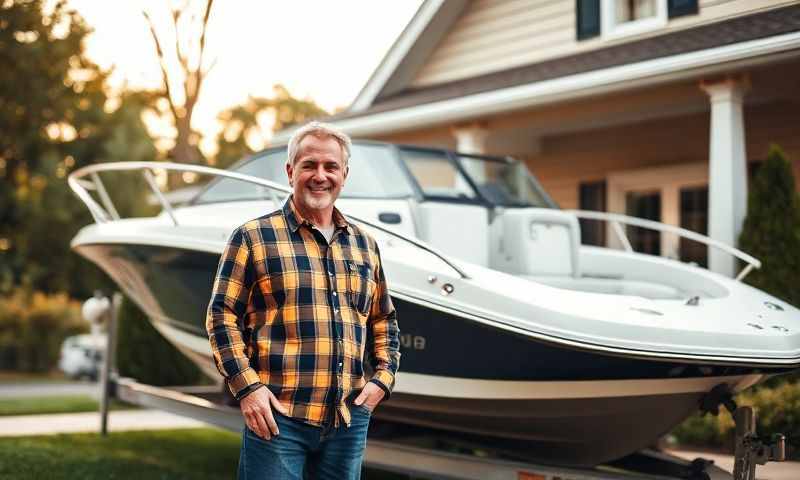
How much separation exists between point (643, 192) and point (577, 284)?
202 inches

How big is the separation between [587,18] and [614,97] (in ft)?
4.87

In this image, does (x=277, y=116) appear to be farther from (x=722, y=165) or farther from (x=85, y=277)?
(x=722, y=165)

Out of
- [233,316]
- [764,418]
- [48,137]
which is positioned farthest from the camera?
[48,137]

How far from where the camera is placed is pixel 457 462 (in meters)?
3.86

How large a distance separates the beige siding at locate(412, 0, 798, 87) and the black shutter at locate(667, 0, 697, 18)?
0.06 metres

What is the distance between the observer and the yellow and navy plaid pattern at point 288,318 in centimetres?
226

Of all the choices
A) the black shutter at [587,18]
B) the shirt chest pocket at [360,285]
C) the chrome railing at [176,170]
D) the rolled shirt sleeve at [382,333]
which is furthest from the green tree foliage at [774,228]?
the shirt chest pocket at [360,285]

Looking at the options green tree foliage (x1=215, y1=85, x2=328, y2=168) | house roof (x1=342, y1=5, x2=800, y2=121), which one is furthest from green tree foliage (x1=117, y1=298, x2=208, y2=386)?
green tree foliage (x1=215, y1=85, x2=328, y2=168)

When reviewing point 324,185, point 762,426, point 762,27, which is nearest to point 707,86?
point 762,27

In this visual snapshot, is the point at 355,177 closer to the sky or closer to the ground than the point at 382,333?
closer to the sky

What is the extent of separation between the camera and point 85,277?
21391 millimetres

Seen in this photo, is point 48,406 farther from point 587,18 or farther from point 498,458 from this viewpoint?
point 587,18

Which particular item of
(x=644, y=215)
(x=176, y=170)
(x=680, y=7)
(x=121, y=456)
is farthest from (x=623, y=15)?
(x=121, y=456)

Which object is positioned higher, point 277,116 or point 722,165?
point 277,116
